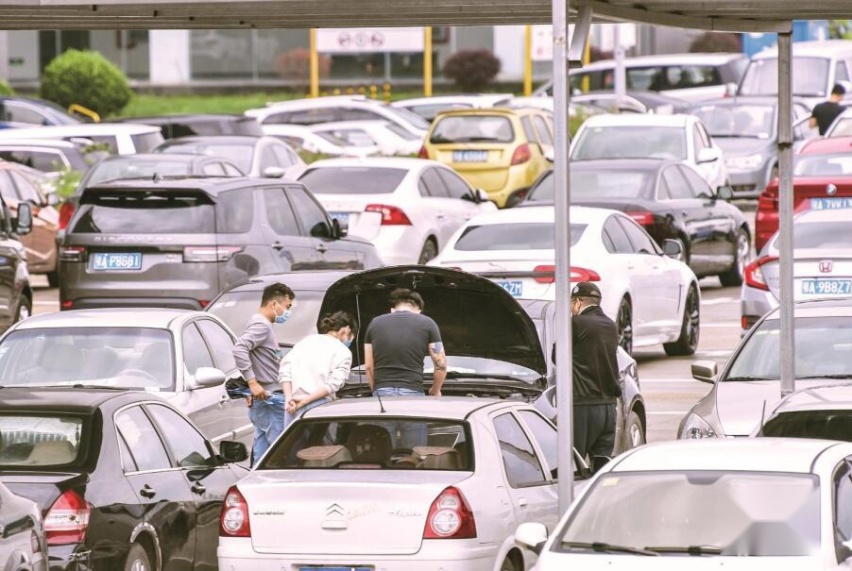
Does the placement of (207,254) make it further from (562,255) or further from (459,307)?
(562,255)

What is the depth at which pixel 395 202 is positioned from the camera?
24.5 m

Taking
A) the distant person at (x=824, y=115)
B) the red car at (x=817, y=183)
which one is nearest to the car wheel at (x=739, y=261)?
the red car at (x=817, y=183)

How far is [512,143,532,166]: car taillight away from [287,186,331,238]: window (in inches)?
358

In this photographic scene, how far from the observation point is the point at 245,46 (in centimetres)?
6838

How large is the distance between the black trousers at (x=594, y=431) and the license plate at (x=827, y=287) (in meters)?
4.84

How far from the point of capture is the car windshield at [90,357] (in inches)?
549

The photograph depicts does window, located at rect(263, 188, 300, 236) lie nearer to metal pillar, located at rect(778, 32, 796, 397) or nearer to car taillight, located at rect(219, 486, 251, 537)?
metal pillar, located at rect(778, 32, 796, 397)

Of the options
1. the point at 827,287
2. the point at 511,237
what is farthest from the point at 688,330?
the point at 827,287

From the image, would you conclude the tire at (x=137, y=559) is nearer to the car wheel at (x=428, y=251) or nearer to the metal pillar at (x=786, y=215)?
the metal pillar at (x=786, y=215)

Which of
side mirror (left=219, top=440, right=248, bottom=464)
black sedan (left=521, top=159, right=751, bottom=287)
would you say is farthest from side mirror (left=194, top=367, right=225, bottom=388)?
black sedan (left=521, top=159, right=751, bottom=287)

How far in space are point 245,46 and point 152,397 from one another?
57.4 m

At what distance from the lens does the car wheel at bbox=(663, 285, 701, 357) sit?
21.1 m

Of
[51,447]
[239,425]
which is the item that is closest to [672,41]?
[239,425]

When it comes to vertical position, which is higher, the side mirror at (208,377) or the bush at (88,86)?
the bush at (88,86)
